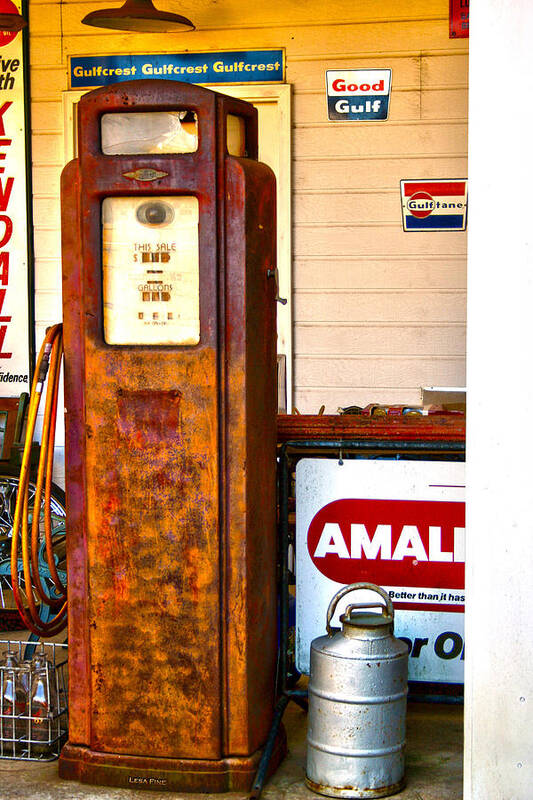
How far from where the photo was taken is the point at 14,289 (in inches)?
Result: 256

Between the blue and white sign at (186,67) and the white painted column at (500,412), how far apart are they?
3494 mm

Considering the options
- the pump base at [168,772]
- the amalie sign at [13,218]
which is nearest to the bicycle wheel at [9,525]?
the amalie sign at [13,218]

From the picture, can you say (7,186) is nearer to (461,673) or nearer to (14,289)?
(14,289)

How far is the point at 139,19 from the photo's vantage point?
5.91 meters

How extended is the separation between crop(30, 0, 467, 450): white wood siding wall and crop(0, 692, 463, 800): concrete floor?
2.68 metres

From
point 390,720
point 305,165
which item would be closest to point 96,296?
point 390,720

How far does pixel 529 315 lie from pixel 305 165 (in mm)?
3567

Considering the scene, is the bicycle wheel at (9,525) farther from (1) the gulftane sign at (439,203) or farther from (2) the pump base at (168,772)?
(1) the gulftane sign at (439,203)

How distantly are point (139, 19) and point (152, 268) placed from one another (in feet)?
10.1

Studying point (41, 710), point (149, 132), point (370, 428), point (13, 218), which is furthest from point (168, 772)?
point (13, 218)

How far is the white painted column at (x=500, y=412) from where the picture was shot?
2.92m

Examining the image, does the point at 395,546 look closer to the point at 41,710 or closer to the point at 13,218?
the point at 41,710

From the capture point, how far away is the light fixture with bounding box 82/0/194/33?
228 inches

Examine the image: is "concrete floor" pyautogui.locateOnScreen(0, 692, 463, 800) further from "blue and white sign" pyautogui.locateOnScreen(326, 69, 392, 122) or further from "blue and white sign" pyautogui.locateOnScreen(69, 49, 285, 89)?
"blue and white sign" pyautogui.locateOnScreen(69, 49, 285, 89)
